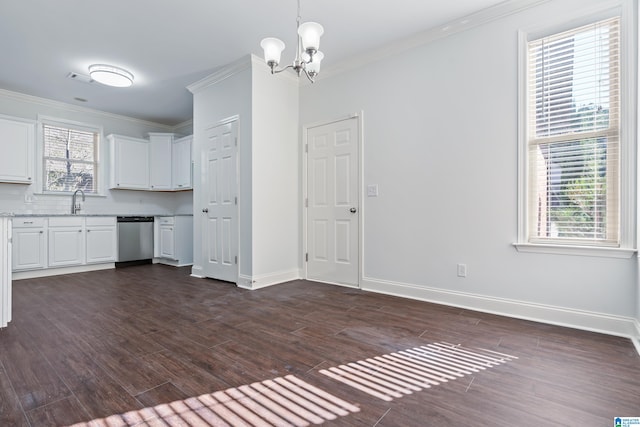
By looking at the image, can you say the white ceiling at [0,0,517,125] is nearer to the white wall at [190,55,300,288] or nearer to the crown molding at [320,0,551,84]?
the crown molding at [320,0,551,84]

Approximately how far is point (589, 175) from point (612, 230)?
18.0 inches

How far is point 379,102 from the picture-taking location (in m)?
3.74

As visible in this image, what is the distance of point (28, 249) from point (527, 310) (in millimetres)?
6239

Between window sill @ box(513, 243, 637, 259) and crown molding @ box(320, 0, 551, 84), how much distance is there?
2069 mm

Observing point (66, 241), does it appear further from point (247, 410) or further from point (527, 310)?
point (527, 310)

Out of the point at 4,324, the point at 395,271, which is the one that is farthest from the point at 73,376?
the point at 395,271

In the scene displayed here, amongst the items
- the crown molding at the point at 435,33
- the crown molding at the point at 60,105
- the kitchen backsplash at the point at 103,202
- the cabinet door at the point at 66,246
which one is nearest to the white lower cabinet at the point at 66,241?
the cabinet door at the point at 66,246

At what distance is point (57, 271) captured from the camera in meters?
4.91

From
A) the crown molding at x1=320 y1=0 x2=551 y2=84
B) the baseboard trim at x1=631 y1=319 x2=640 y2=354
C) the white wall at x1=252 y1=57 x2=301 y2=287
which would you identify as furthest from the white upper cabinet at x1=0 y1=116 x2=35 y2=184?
the baseboard trim at x1=631 y1=319 x2=640 y2=354

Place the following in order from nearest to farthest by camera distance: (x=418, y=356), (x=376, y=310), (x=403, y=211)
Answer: (x=418, y=356), (x=376, y=310), (x=403, y=211)

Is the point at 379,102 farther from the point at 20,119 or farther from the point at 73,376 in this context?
the point at 20,119

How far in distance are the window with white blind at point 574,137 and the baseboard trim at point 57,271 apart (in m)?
6.10

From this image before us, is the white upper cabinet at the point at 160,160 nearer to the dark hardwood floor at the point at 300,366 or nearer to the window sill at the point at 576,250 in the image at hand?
the dark hardwood floor at the point at 300,366

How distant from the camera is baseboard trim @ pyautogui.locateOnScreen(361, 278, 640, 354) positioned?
241 centimetres
